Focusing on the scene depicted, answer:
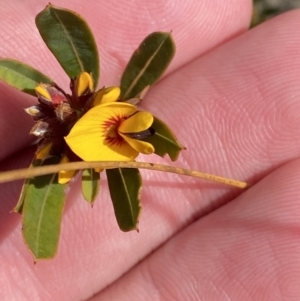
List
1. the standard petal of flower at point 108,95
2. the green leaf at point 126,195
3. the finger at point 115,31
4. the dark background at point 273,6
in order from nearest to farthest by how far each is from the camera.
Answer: the standard petal of flower at point 108,95 → the green leaf at point 126,195 → the finger at point 115,31 → the dark background at point 273,6

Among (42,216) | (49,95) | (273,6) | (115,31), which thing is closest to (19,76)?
(49,95)

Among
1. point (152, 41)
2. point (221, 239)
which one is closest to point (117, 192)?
point (152, 41)

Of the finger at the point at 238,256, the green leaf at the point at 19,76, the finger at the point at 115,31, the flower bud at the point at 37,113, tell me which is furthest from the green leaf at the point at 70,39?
the finger at the point at 238,256

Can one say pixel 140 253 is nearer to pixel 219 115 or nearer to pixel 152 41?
pixel 219 115

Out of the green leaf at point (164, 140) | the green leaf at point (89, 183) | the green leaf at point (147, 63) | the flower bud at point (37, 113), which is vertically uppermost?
the flower bud at point (37, 113)

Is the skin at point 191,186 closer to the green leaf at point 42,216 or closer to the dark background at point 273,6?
the green leaf at point 42,216

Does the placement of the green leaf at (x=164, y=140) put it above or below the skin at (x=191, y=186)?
above

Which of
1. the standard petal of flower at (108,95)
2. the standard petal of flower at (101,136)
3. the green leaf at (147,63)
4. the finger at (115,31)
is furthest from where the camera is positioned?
the finger at (115,31)
